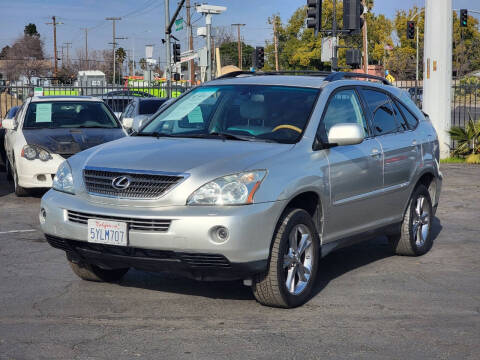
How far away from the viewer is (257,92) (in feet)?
21.4

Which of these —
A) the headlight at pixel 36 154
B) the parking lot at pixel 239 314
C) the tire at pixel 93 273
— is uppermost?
the headlight at pixel 36 154

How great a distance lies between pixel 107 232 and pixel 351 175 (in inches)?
82.8

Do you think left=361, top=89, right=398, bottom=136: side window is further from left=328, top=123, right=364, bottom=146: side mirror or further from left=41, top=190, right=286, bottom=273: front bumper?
left=41, top=190, right=286, bottom=273: front bumper

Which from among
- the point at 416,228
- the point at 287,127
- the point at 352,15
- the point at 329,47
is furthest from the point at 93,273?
the point at 329,47

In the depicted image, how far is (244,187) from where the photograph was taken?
5211mm

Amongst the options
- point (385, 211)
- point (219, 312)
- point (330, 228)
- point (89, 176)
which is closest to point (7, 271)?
point (89, 176)

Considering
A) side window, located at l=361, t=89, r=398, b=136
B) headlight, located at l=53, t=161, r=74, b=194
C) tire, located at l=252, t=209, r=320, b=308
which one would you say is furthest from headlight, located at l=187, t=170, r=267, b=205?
side window, located at l=361, t=89, r=398, b=136

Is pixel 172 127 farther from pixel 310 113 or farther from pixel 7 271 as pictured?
pixel 7 271

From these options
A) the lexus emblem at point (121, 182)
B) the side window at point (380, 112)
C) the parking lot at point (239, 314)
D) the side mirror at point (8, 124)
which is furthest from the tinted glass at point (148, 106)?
the lexus emblem at point (121, 182)

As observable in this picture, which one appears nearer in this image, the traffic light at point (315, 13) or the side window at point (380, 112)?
the side window at point (380, 112)

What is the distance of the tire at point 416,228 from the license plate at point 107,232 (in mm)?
3220

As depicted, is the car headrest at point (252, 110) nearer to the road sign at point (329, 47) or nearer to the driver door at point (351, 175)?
the driver door at point (351, 175)

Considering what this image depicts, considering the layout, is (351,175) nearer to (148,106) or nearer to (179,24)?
(148,106)

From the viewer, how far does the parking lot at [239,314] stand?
4680 mm
